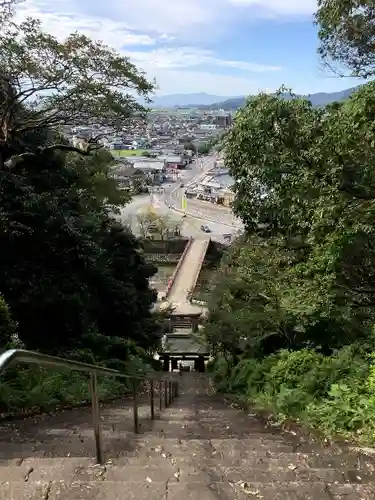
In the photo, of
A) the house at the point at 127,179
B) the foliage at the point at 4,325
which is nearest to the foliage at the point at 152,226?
the house at the point at 127,179

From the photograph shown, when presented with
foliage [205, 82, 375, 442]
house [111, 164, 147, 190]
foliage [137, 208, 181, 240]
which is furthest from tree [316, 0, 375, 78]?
foliage [137, 208, 181, 240]

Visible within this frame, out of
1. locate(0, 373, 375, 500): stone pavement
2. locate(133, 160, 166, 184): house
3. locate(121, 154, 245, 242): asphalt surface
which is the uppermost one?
locate(0, 373, 375, 500): stone pavement

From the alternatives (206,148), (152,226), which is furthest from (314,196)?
(152,226)

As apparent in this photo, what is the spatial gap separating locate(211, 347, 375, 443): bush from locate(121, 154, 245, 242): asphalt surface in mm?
34549

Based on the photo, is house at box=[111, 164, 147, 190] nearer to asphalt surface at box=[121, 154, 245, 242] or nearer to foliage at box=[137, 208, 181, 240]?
asphalt surface at box=[121, 154, 245, 242]

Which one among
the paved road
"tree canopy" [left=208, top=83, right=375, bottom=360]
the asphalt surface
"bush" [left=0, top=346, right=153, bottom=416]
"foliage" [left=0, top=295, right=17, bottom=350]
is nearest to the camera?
"bush" [left=0, top=346, right=153, bottom=416]

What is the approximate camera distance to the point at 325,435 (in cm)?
505

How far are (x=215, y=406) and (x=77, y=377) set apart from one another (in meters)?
3.12

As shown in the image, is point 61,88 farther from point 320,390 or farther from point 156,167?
point 156,167

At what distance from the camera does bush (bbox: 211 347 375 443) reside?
509 centimetres

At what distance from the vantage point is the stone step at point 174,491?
2611mm

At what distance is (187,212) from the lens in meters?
68.9

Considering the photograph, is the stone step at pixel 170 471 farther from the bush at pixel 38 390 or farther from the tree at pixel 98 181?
the tree at pixel 98 181

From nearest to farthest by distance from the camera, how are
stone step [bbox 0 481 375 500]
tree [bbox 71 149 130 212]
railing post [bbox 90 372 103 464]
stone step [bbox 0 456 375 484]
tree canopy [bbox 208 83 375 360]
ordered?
1. stone step [bbox 0 481 375 500]
2. stone step [bbox 0 456 375 484]
3. railing post [bbox 90 372 103 464]
4. tree canopy [bbox 208 83 375 360]
5. tree [bbox 71 149 130 212]
